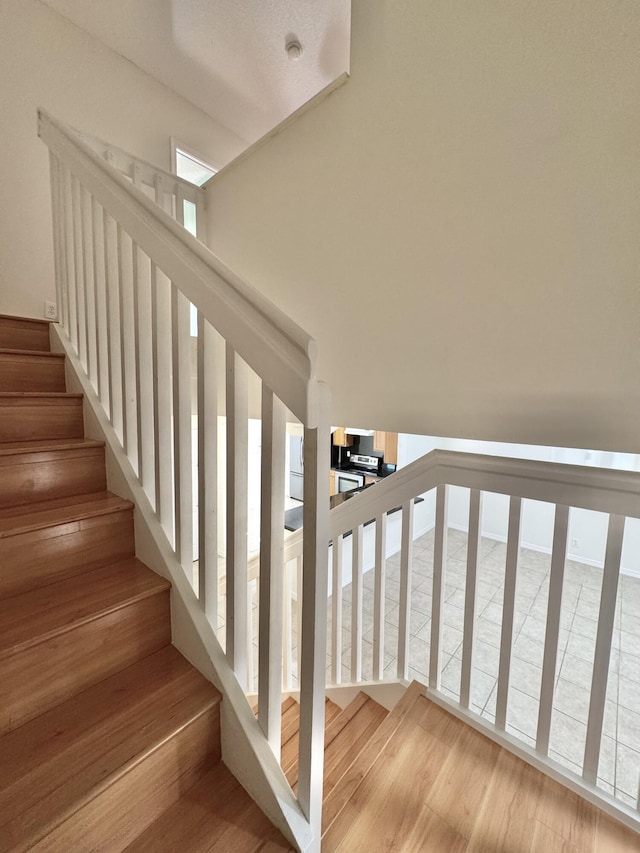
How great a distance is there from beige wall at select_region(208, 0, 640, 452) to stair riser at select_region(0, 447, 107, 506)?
108cm

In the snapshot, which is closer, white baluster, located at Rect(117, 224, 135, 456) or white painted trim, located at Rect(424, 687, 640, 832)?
white painted trim, located at Rect(424, 687, 640, 832)

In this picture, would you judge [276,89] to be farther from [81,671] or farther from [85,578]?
[81,671]

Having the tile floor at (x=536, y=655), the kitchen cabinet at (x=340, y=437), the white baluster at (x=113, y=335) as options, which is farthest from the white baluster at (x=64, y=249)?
the kitchen cabinet at (x=340, y=437)

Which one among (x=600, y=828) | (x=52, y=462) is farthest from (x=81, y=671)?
(x=600, y=828)

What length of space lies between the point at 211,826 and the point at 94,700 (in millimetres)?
376

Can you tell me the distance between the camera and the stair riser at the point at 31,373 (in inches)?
59.2

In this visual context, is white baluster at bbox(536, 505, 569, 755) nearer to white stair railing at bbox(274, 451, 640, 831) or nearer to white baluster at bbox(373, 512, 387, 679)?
white stair railing at bbox(274, 451, 640, 831)

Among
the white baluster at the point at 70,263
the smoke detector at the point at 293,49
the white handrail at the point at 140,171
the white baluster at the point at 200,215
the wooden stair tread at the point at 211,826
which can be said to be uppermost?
the smoke detector at the point at 293,49

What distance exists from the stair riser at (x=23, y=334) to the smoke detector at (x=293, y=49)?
106 inches

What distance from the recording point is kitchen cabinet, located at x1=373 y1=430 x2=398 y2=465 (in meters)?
5.00

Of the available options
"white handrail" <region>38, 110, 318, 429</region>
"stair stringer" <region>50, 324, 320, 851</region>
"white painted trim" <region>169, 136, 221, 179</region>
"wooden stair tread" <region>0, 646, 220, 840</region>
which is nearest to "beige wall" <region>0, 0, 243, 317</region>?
"white painted trim" <region>169, 136, 221, 179</region>

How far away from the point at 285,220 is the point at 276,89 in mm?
2144

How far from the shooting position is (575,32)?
104 centimetres

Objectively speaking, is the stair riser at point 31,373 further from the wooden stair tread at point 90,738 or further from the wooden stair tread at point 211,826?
the wooden stair tread at point 211,826
